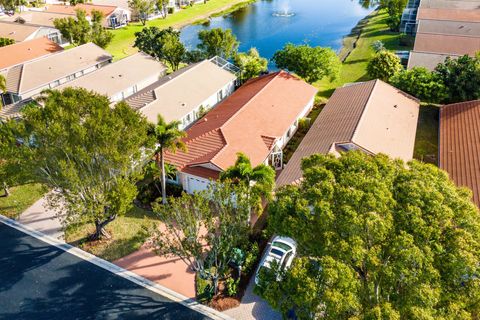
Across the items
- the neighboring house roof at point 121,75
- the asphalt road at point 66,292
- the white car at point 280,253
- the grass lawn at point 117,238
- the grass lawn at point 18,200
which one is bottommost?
the asphalt road at point 66,292

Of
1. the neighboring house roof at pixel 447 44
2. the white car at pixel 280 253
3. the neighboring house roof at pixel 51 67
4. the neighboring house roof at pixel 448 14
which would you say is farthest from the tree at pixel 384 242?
the neighboring house roof at pixel 448 14

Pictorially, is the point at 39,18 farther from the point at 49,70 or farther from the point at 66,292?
the point at 66,292

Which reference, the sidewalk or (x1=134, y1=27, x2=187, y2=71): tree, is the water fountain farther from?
the sidewalk

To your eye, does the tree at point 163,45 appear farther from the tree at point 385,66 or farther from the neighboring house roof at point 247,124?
the tree at point 385,66

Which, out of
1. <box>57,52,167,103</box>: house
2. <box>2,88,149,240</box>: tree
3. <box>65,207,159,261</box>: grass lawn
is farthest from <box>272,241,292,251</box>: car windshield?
<box>57,52,167,103</box>: house

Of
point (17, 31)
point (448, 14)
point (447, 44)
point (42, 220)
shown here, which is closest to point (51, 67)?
point (17, 31)

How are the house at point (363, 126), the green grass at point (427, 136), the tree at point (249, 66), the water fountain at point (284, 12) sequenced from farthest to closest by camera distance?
the water fountain at point (284, 12)
the tree at point (249, 66)
the green grass at point (427, 136)
the house at point (363, 126)

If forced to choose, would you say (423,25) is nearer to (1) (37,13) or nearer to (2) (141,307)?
(2) (141,307)
